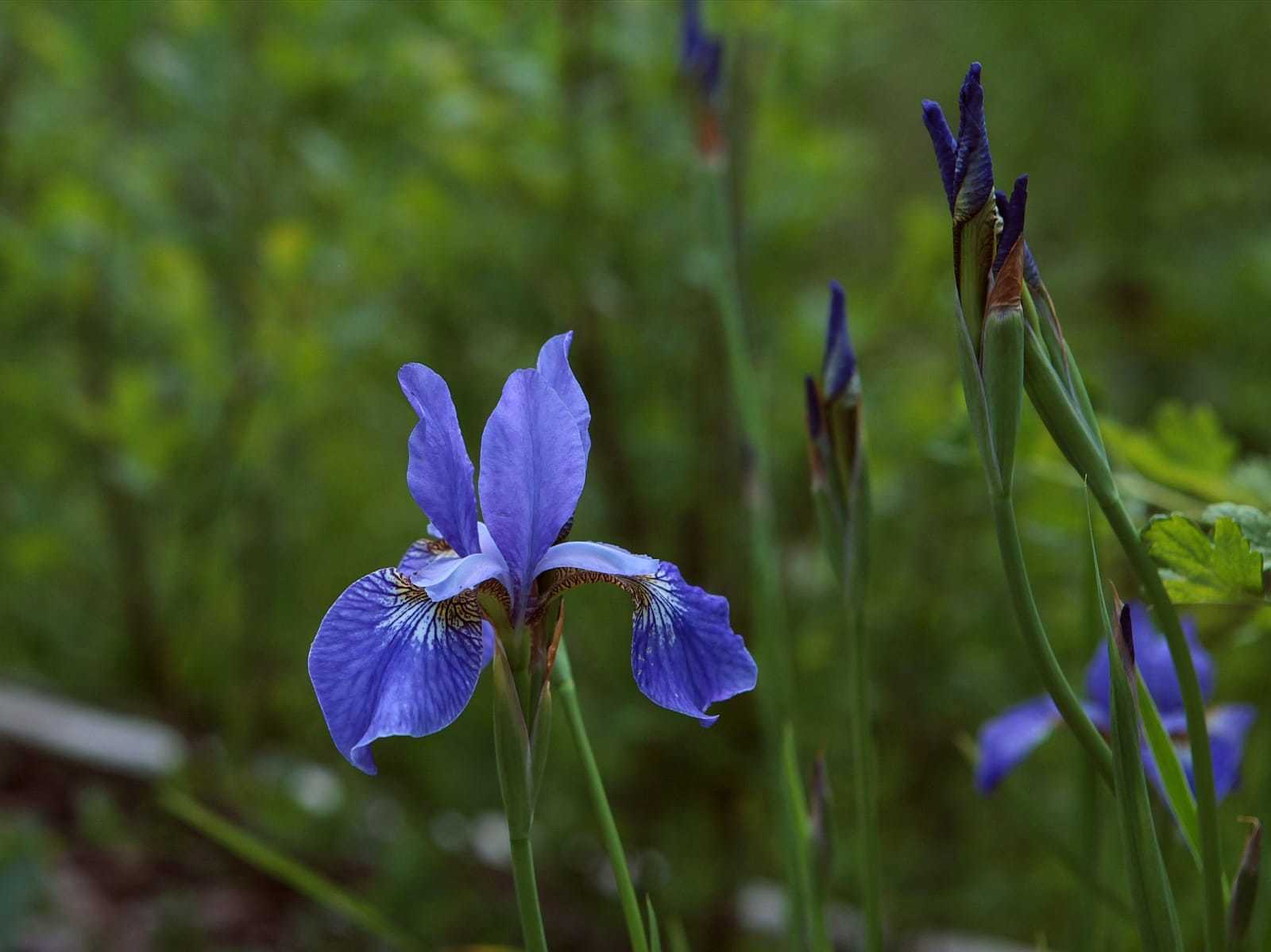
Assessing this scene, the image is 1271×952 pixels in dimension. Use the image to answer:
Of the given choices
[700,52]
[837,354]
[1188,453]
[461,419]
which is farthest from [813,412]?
[461,419]

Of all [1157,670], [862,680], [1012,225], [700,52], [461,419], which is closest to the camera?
[1012,225]

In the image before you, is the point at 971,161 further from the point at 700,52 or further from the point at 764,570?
the point at 700,52

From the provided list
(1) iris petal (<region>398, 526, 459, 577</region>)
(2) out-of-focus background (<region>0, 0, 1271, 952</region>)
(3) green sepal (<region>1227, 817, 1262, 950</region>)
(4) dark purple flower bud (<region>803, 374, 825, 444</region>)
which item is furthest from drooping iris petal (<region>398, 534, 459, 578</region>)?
(2) out-of-focus background (<region>0, 0, 1271, 952</region>)

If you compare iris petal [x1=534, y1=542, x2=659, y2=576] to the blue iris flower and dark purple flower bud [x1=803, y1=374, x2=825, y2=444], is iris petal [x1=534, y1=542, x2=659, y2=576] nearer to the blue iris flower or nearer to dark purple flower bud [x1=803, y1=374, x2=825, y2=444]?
the blue iris flower

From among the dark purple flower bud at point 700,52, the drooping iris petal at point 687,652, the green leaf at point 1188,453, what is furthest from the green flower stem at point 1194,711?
the dark purple flower bud at point 700,52

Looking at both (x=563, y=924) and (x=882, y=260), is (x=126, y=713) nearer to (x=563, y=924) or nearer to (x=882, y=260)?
(x=563, y=924)

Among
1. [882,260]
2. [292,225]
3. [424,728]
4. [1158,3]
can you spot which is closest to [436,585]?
[424,728]
